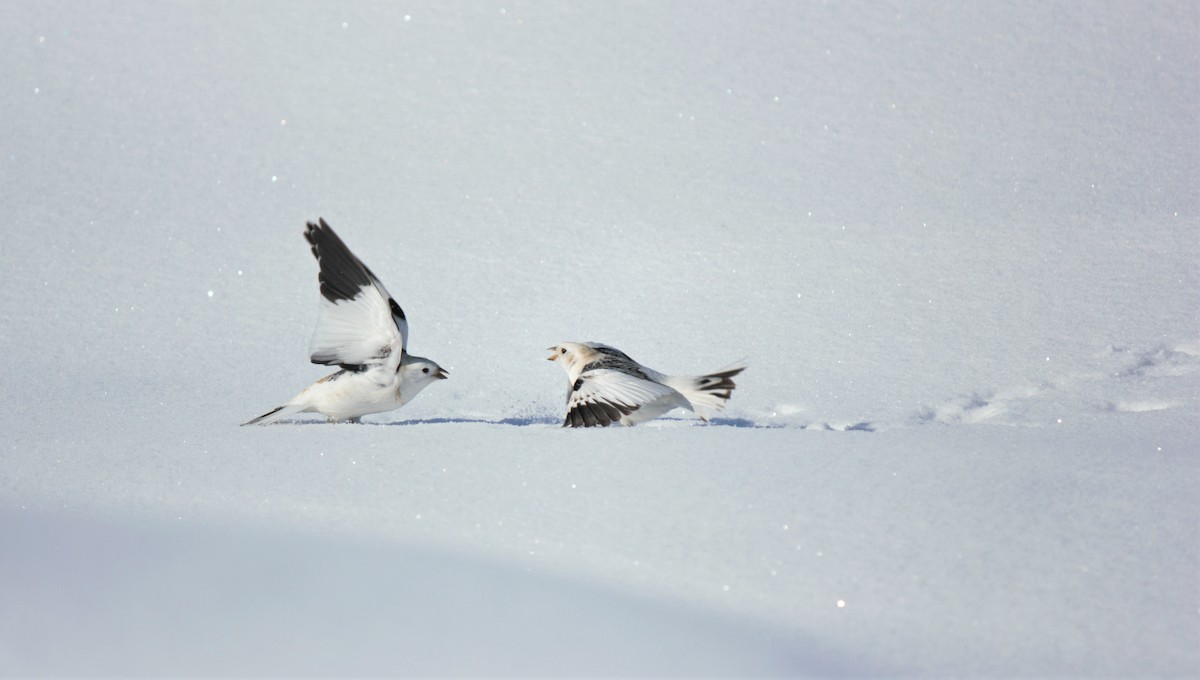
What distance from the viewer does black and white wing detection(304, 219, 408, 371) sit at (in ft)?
13.3

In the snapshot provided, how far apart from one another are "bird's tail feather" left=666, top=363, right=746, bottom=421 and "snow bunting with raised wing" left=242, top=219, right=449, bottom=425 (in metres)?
0.85

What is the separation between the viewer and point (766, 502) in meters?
3.26

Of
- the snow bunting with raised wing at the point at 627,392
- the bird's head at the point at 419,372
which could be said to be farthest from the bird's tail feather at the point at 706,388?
the bird's head at the point at 419,372

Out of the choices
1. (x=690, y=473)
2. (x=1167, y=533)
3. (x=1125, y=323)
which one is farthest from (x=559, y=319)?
(x=1167, y=533)

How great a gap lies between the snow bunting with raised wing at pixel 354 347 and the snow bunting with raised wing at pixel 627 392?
559 millimetres

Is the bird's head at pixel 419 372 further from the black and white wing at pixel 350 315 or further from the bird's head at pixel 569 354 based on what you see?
the bird's head at pixel 569 354

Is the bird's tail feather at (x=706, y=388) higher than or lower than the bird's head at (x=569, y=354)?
lower

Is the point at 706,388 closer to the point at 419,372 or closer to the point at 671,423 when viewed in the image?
the point at 671,423

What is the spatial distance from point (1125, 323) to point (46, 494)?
14.1 ft

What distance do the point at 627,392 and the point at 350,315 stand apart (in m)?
0.99

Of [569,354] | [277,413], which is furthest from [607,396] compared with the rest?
[277,413]

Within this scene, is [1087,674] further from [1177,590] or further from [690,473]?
[690,473]

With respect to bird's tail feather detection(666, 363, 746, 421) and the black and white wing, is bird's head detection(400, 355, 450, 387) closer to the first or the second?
the black and white wing

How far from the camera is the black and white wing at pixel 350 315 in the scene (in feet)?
13.3
